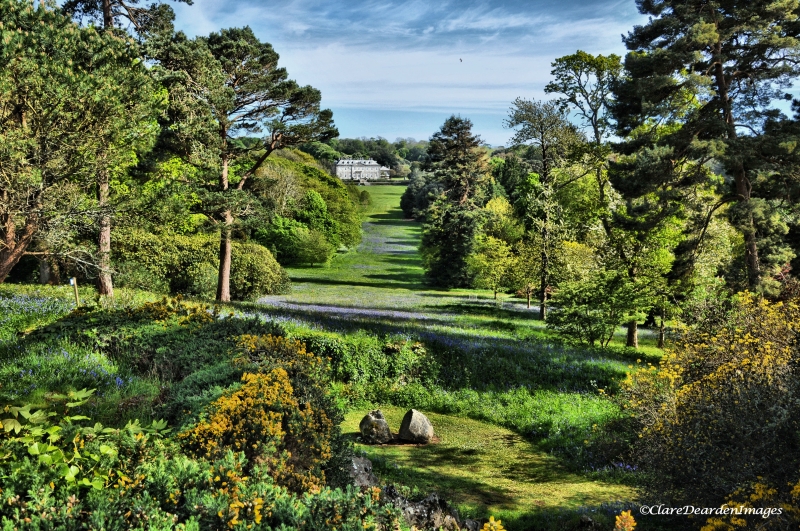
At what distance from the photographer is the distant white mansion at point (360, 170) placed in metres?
140

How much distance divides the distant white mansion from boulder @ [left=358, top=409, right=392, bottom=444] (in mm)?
132417

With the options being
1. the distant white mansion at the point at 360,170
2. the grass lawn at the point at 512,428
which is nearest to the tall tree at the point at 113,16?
the grass lawn at the point at 512,428

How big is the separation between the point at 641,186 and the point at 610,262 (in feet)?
19.7

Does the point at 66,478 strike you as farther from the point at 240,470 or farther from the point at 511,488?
the point at 511,488

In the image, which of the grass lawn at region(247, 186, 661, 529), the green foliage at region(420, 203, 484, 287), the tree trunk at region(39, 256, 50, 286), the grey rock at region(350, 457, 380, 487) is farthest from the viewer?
the green foliage at region(420, 203, 484, 287)

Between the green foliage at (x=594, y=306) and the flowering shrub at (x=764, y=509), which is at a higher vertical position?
the green foliage at (x=594, y=306)

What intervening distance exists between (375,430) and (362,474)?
10.4 ft

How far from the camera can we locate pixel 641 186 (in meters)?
13.5

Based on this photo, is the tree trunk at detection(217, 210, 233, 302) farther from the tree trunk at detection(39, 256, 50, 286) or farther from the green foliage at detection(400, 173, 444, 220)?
the green foliage at detection(400, 173, 444, 220)

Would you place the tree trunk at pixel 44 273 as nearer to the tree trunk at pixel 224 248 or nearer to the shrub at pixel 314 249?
the tree trunk at pixel 224 248

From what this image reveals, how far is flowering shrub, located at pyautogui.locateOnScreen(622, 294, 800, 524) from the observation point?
466 centimetres

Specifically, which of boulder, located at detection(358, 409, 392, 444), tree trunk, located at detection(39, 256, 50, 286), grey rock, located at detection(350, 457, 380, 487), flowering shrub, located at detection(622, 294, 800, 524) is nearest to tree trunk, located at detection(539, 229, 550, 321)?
flowering shrub, located at detection(622, 294, 800, 524)

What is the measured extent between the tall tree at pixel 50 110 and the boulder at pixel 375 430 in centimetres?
641

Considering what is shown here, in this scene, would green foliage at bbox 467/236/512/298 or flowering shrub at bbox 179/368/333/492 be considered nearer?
flowering shrub at bbox 179/368/333/492
